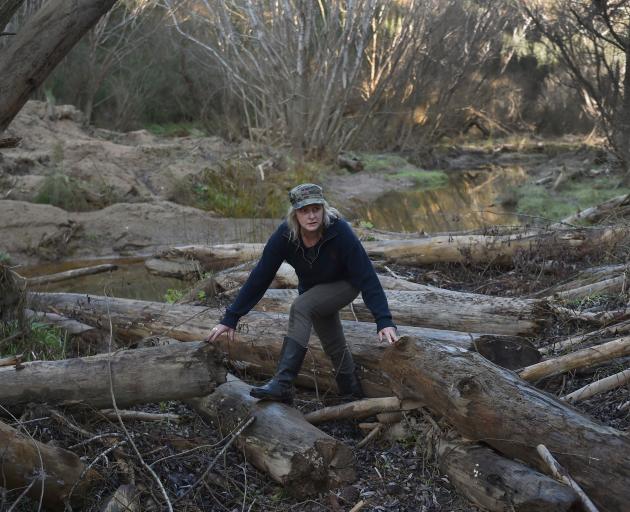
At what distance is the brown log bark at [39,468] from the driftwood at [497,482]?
6.23 ft

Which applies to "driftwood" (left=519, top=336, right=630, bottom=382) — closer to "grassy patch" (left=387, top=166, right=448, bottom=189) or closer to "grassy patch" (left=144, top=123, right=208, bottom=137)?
"grassy patch" (left=387, top=166, right=448, bottom=189)

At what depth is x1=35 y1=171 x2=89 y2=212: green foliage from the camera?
48.2 ft

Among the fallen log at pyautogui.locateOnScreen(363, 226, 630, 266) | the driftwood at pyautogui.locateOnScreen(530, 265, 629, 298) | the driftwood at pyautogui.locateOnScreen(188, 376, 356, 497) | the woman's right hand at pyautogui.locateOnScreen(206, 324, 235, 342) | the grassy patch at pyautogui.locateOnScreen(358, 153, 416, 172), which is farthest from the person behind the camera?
the grassy patch at pyautogui.locateOnScreen(358, 153, 416, 172)

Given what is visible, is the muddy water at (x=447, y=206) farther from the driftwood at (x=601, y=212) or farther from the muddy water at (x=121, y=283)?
the muddy water at (x=121, y=283)

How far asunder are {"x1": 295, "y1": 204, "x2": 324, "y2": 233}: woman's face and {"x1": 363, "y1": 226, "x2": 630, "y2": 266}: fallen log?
13.8 ft

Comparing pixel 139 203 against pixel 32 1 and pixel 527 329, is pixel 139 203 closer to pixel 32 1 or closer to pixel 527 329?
pixel 32 1

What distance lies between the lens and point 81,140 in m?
17.5

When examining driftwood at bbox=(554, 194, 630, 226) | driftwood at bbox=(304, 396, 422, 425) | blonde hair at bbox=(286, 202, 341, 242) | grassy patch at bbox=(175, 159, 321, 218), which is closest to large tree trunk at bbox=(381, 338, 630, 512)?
driftwood at bbox=(304, 396, 422, 425)

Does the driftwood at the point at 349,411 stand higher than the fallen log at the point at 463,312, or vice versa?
the fallen log at the point at 463,312

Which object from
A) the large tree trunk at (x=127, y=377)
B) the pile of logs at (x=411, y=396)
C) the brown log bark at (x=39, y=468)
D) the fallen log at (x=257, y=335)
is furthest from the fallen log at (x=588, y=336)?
the brown log bark at (x=39, y=468)

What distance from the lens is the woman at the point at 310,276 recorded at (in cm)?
478

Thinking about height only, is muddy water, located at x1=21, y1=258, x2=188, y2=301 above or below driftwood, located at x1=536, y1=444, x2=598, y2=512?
below

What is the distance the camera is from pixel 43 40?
4566 millimetres

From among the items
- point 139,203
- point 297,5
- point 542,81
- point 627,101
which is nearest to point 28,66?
point 139,203
